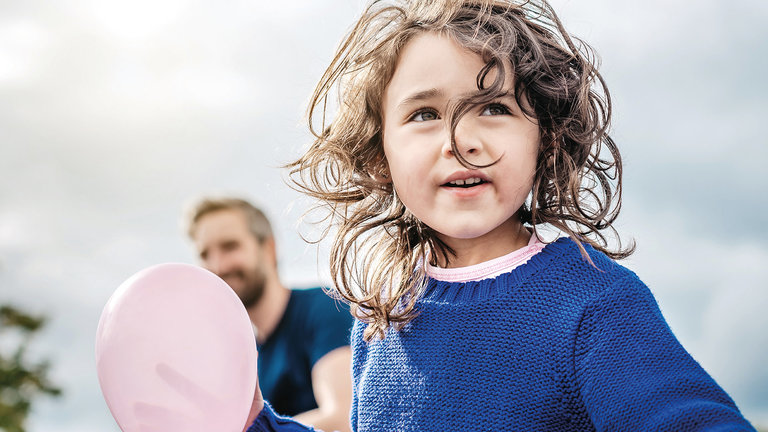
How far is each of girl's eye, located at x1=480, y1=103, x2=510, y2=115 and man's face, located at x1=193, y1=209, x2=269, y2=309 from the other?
10.5 feet

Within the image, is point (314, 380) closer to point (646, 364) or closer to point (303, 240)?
point (303, 240)

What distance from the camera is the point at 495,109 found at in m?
1.57

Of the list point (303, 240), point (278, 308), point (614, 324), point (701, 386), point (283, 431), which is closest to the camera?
point (701, 386)

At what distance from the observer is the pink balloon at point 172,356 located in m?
1.46

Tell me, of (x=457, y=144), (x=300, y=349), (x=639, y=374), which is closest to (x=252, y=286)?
(x=300, y=349)

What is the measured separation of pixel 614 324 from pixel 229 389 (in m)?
0.71

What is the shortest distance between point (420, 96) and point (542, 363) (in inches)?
22.4

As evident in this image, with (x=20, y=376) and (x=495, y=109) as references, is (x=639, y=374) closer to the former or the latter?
(x=495, y=109)

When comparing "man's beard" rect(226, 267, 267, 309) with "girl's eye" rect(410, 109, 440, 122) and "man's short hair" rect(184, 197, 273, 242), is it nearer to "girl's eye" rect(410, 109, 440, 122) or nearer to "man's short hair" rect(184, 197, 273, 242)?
"man's short hair" rect(184, 197, 273, 242)

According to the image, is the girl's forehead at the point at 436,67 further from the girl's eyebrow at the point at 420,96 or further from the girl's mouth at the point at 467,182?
the girl's mouth at the point at 467,182

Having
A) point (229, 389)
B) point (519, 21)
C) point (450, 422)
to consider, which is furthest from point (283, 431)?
point (519, 21)

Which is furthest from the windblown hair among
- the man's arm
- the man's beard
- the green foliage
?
the green foliage

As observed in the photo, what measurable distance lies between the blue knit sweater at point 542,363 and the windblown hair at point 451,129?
9cm

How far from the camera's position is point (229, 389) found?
59.2 inches
